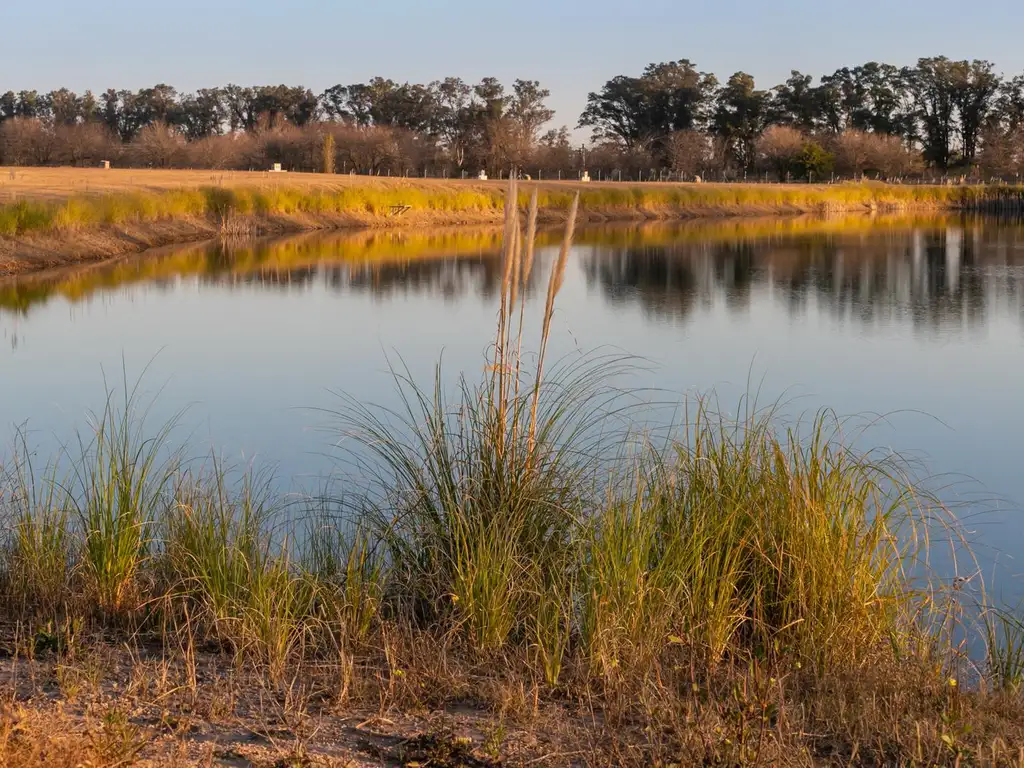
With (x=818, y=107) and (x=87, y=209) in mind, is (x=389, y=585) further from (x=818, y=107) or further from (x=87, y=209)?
(x=818, y=107)

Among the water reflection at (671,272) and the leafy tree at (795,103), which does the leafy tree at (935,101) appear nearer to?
the leafy tree at (795,103)

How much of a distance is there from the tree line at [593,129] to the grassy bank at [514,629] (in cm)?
5707

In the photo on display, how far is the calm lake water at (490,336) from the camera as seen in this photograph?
9094 mm

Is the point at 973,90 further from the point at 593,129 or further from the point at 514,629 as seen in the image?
the point at 514,629

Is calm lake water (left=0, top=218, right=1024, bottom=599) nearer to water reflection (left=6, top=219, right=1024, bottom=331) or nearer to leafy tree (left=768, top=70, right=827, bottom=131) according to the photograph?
water reflection (left=6, top=219, right=1024, bottom=331)

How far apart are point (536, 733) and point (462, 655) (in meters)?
0.73

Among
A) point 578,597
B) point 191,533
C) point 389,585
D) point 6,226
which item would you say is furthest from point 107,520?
point 6,226

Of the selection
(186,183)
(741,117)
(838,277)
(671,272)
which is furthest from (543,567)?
(741,117)

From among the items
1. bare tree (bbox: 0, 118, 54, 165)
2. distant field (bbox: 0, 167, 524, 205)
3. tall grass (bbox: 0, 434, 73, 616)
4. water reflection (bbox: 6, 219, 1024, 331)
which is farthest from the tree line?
tall grass (bbox: 0, 434, 73, 616)

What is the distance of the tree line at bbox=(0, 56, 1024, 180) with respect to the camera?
65.6 metres

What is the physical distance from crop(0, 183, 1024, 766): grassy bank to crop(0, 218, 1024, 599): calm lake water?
194cm

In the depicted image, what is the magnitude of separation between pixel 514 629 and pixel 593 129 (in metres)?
81.0

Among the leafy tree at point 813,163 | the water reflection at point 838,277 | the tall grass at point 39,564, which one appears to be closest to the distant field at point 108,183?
the water reflection at point 838,277

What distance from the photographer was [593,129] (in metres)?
82.8
